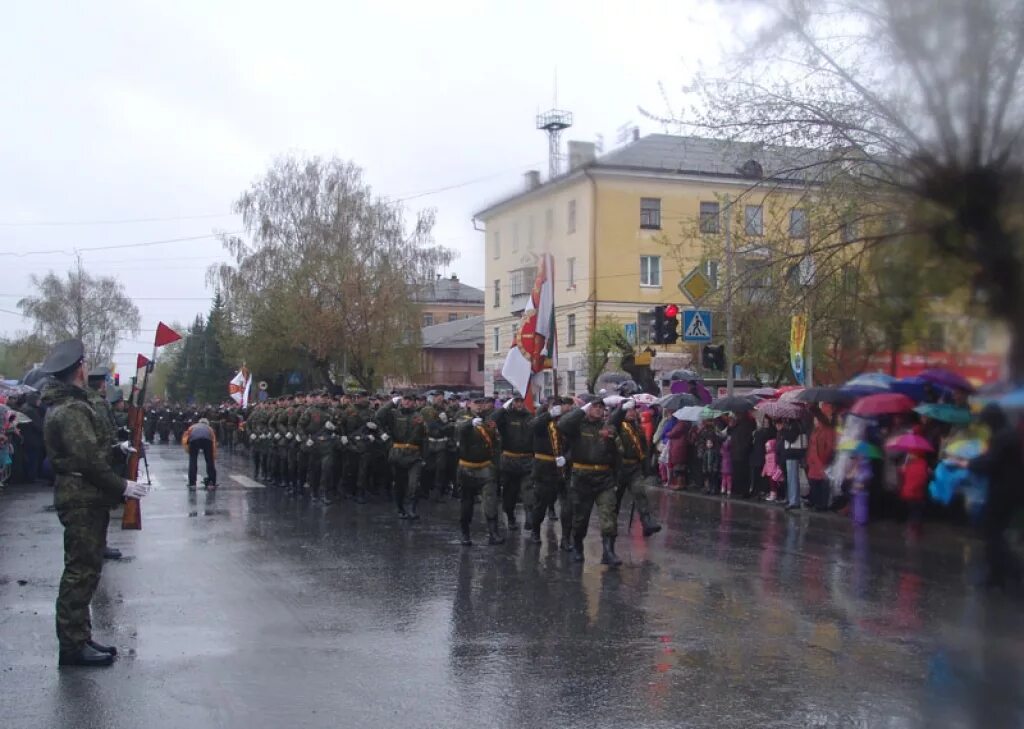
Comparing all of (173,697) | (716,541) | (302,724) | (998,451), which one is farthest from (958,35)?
(716,541)

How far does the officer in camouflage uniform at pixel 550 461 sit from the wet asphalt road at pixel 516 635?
19.1 inches

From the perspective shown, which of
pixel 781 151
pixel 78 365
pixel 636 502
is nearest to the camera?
pixel 78 365

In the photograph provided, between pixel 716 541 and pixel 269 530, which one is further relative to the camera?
pixel 269 530

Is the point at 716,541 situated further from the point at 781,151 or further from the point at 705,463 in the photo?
the point at 705,463

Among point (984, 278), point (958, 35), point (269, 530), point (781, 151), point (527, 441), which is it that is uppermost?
point (781, 151)

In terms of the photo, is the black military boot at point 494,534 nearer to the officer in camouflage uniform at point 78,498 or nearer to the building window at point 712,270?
the officer in camouflage uniform at point 78,498

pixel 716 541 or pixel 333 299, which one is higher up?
pixel 333 299

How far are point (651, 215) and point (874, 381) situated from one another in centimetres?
3569

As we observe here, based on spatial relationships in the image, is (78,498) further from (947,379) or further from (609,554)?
(609,554)

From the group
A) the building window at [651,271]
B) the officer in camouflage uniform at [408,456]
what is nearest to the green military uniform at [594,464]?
the officer in camouflage uniform at [408,456]

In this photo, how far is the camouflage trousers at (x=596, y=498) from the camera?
1126 cm

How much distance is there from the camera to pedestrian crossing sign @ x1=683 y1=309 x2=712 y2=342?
69.2 ft

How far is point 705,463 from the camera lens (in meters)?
20.3

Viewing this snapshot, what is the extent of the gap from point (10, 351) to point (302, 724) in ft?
251
